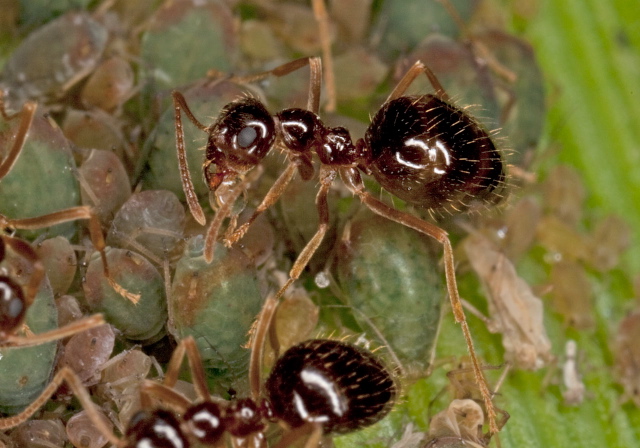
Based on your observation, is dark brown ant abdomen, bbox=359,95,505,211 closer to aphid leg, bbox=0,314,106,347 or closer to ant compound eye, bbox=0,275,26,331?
aphid leg, bbox=0,314,106,347

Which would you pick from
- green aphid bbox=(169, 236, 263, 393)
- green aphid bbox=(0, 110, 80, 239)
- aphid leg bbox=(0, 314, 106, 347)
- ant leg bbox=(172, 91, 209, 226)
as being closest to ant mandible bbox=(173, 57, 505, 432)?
ant leg bbox=(172, 91, 209, 226)

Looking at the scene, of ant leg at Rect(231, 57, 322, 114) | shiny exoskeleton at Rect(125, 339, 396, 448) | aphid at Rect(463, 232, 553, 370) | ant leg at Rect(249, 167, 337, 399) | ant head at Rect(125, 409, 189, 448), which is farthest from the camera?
A: ant leg at Rect(231, 57, 322, 114)

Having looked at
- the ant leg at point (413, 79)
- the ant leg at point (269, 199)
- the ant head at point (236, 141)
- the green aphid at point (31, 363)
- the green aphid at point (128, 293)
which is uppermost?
the ant leg at point (413, 79)

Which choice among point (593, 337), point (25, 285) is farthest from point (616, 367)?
point (25, 285)

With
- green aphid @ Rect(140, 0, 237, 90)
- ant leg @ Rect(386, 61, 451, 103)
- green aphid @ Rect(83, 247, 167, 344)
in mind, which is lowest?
green aphid @ Rect(83, 247, 167, 344)

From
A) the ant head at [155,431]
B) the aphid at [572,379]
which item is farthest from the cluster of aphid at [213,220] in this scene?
the aphid at [572,379]

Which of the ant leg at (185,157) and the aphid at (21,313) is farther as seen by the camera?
the ant leg at (185,157)

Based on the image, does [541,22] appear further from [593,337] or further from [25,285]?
[25,285]

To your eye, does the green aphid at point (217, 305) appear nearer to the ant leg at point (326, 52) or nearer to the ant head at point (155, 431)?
the ant head at point (155, 431)
